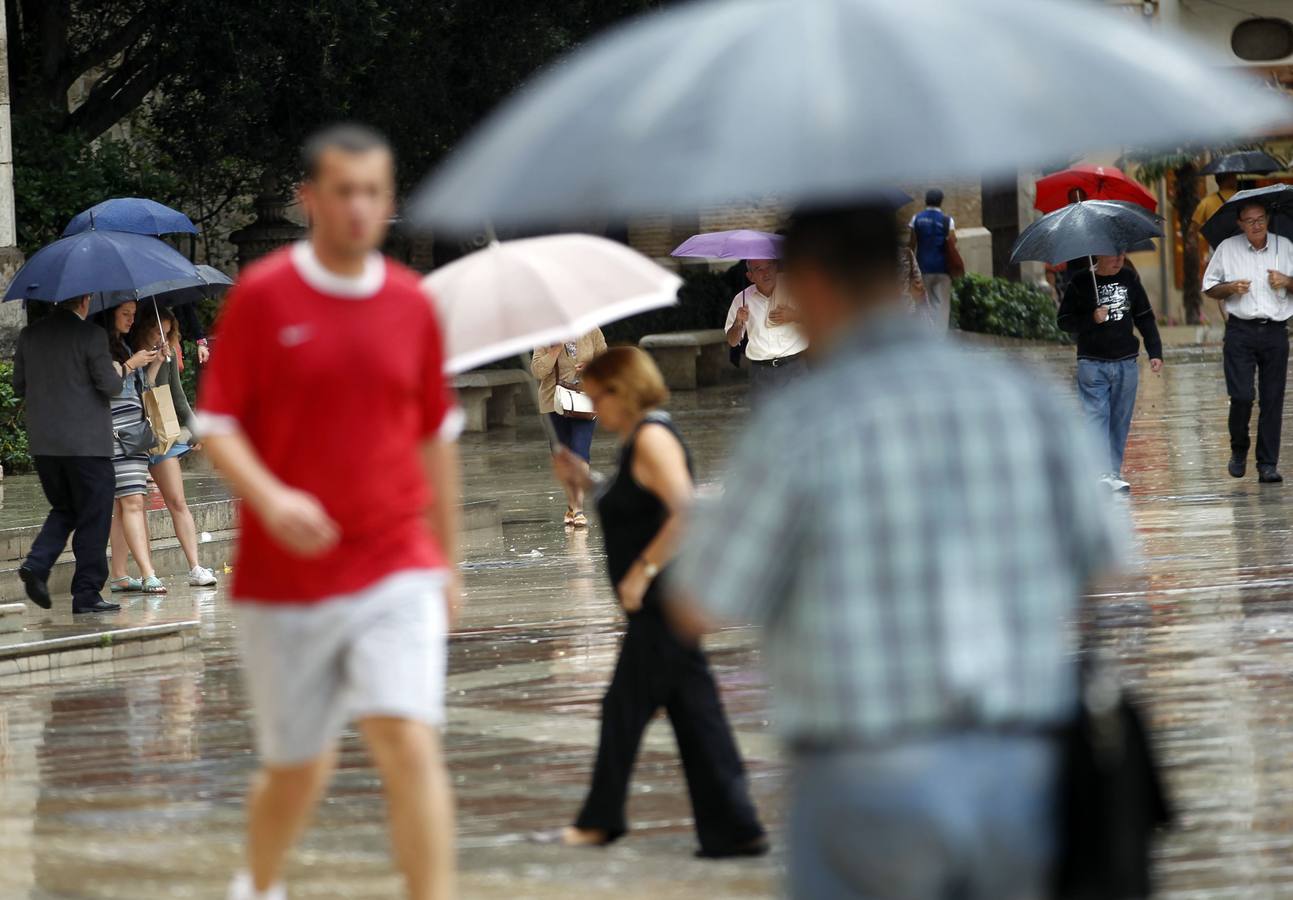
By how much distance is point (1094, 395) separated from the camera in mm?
14781

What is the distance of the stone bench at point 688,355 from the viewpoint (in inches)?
1047

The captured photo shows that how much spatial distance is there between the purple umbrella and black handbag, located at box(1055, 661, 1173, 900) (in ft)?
36.7

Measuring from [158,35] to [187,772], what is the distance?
1452 centimetres

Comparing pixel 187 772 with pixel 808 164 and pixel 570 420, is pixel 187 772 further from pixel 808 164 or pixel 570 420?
pixel 570 420

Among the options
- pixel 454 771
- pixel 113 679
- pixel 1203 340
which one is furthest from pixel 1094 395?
pixel 1203 340

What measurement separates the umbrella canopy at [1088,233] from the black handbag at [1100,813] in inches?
439

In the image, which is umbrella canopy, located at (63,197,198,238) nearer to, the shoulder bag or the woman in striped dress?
the woman in striped dress

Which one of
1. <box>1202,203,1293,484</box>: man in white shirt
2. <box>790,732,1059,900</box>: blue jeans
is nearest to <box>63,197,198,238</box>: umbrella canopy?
<box>1202,203,1293,484</box>: man in white shirt

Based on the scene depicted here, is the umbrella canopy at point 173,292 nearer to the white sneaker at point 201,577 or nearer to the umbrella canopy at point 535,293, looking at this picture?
the white sneaker at point 201,577

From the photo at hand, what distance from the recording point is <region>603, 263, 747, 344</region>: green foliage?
28.7 m

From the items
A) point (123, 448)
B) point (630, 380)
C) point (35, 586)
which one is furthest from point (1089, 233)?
point (630, 380)

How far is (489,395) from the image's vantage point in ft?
76.8

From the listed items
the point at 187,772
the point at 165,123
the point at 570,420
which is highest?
the point at 165,123

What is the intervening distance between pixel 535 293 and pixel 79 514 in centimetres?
618
